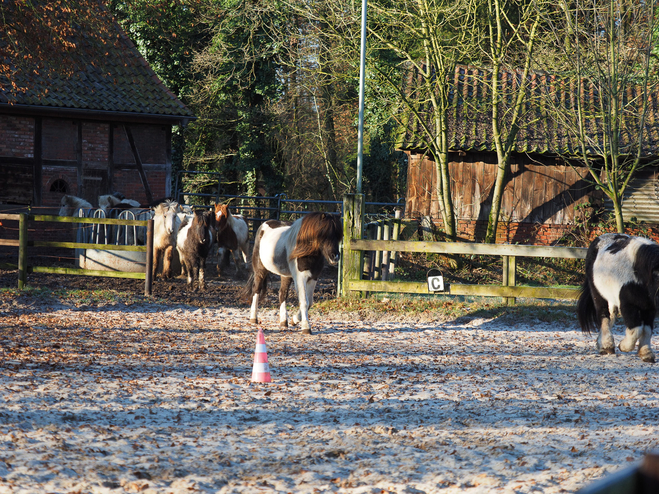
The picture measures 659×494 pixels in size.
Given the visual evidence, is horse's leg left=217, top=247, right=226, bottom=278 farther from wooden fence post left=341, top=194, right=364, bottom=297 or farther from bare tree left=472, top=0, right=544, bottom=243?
bare tree left=472, top=0, right=544, bottom=243

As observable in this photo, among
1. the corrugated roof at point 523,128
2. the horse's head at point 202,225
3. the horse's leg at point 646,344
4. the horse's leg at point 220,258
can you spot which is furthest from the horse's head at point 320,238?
the corrugated roof at point 523,128

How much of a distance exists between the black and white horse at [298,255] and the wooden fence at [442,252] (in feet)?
6.39

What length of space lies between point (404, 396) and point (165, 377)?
238cm

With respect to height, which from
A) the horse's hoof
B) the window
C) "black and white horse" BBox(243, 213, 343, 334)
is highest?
the window

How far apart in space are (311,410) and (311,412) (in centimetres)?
7

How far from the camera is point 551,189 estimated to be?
18328 mm

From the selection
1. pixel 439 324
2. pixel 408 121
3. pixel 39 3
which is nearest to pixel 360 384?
pixel 439 324

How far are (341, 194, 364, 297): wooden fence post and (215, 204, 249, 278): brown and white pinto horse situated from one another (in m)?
3.76

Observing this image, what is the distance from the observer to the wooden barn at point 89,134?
18297 mm

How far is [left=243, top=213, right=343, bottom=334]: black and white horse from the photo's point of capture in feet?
32.0

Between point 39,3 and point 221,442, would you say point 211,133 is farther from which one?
point 221,442

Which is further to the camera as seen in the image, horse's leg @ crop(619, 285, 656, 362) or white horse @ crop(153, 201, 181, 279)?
white horse @ crop(153, 201, 181, 279)

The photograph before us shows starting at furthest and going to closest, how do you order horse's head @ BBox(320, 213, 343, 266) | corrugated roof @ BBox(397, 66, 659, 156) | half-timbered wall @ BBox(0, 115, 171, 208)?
half-timbered wall @ BBox(0, 115, 171, 208)
corrugated roof @ BBox(397, 66, 659, 156)
horse's head @ BBox(320, 213, 343, 266)

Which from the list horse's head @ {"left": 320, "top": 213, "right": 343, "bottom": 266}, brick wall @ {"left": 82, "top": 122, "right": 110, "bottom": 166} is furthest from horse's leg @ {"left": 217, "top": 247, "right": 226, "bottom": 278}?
horse's head @ {"left": 320, "top": 213, "right": 343, "bottom": 266}
